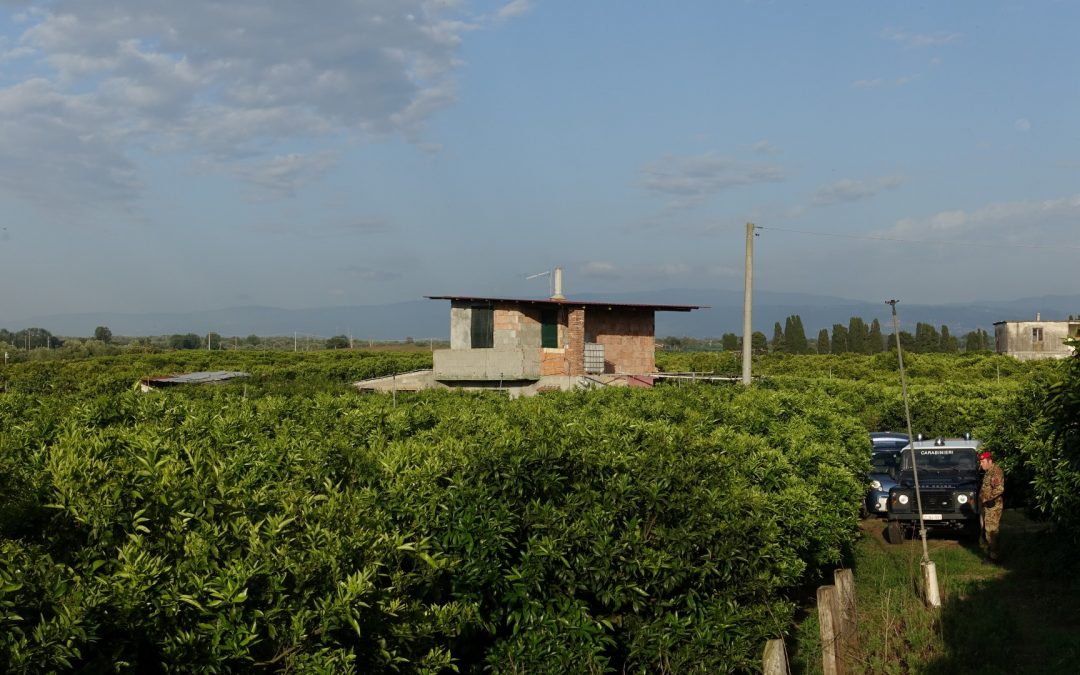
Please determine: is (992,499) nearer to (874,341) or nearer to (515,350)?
(515,350)

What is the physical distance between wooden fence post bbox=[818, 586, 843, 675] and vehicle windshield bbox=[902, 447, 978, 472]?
34.7ft

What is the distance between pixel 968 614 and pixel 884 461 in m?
11.9

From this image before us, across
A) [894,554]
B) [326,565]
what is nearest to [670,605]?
[326,565]

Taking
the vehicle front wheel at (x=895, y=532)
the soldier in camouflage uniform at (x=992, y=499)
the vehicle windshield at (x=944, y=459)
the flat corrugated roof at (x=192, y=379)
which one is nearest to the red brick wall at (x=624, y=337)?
the flat corrugated roof at (x=192, y=379)

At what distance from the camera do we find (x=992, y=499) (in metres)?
17.3

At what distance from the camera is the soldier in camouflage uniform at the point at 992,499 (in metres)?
17.2

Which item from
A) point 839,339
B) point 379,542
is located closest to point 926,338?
point 839,339

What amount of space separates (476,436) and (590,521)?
1.59m

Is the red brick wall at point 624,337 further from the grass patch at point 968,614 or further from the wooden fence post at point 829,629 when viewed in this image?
the wooden fence post at point 829,629

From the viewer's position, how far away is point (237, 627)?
571 centimetres

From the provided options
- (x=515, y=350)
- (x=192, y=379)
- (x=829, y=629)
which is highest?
(x=515, y=350)

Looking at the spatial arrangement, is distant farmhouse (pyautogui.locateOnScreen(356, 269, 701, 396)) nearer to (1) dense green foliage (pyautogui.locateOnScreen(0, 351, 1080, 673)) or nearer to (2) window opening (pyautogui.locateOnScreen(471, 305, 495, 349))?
(2) window opening (pyautogui.locateOnScreen(471, 305, 495, 349))

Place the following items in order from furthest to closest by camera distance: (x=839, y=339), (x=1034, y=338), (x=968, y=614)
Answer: (x=839, y=339) < (x=1034, y=338) < (x=968, y=614)

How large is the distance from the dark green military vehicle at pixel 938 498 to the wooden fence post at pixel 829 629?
28.0ft
